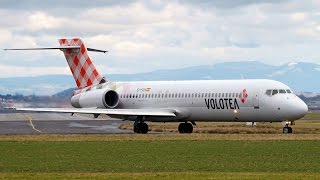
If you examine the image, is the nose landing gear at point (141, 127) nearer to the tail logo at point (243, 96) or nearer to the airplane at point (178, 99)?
the airplane at point (178, 99)

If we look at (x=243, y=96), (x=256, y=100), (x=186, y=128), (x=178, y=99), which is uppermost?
(x=178, y=99)

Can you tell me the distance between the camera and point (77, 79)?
68.8 meters

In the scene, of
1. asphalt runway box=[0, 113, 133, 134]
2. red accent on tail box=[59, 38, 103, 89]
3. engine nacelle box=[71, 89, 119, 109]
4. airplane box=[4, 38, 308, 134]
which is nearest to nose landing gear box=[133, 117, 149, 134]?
airplane box=[4, 38, 308, 134]

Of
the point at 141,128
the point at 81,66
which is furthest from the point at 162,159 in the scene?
the point at 81,66

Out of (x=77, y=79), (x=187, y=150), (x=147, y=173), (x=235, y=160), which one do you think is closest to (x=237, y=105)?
(x=77, y=79)

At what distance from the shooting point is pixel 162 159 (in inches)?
1336

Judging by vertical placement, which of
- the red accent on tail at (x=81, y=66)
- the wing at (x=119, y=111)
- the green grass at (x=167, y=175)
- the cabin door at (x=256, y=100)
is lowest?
the green grass at (x=167, y=175)

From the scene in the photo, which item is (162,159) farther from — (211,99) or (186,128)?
(186,128)

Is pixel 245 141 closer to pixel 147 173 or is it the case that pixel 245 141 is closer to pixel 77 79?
pixel 147 173

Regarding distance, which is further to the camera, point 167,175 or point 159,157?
point 159,157

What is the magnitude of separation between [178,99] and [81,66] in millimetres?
9563

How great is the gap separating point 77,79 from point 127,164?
3744 centimetres

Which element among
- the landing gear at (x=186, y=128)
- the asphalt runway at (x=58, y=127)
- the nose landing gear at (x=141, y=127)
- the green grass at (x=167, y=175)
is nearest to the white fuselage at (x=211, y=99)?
the nose landing gear at (x=141, y=127)

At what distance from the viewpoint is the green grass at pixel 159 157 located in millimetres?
29109
